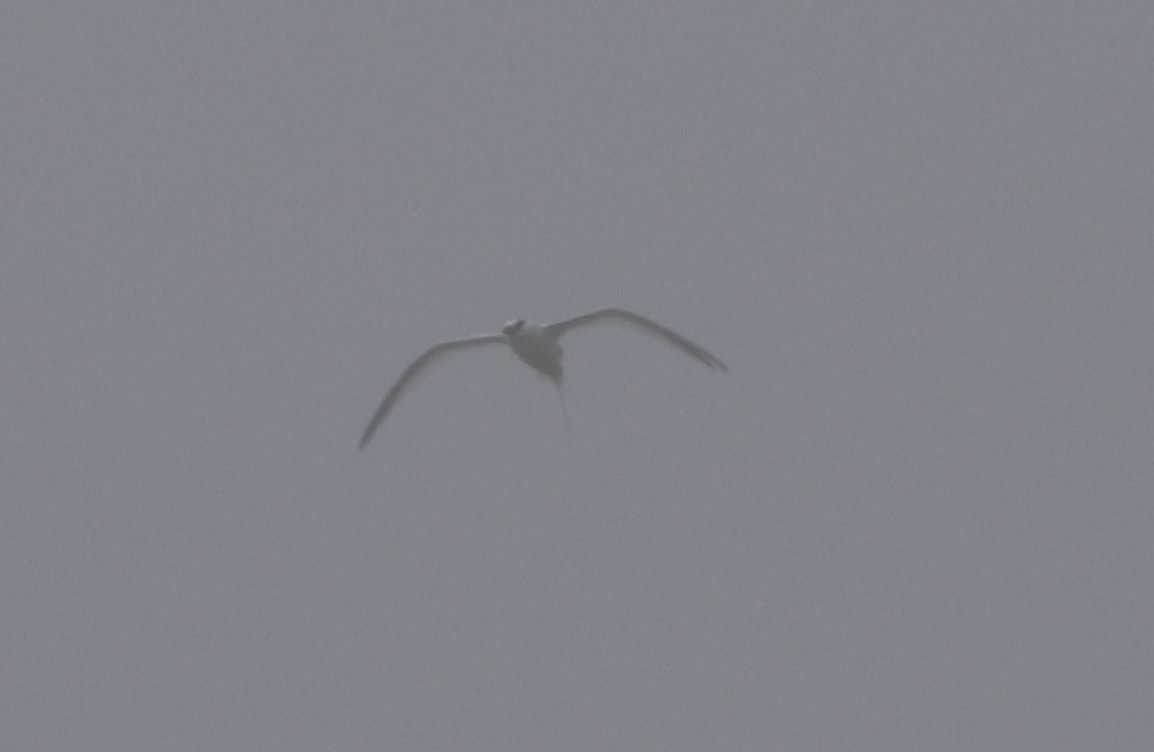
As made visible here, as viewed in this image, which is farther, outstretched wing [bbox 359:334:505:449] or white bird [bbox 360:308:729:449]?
outstretched wing [bbox 359:334:505:449]

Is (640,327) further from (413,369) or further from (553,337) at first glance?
(413,369)

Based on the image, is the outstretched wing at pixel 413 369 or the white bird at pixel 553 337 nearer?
the white bird at pixel 553 337

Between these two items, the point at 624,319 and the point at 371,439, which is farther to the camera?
the point at 371,439

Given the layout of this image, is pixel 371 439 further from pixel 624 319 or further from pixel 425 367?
pixel 624 319

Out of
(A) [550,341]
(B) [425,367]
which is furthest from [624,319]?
(B) [425,367]

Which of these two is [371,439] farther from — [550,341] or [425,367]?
[550,341]

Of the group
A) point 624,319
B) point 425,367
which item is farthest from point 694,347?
point 425,367
